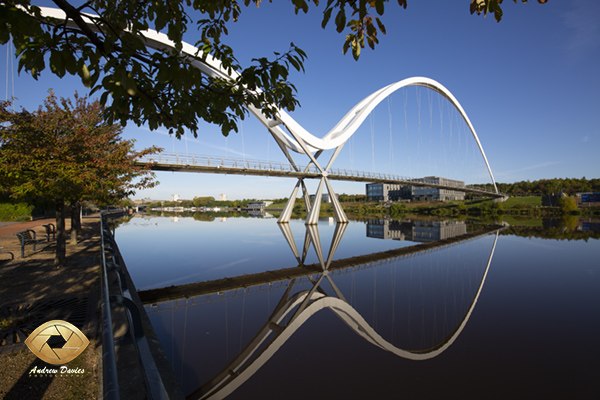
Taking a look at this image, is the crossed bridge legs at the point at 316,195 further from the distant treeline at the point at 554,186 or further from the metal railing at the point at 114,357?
the distant treeline at the point at 554,186

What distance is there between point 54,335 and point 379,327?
4386mm

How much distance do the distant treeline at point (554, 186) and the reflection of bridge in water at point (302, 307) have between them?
7094 centimetres

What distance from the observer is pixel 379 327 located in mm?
4988

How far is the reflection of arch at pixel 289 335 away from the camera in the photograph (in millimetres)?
3469

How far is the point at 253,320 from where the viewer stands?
17.4ft

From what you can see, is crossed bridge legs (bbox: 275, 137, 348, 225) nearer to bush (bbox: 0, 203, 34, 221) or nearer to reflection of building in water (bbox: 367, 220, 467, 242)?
reflection of building in water (bbox: 367, 220, 467, 242)

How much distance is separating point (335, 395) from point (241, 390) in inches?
40.2

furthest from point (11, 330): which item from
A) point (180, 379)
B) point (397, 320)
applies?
point (397, 320)

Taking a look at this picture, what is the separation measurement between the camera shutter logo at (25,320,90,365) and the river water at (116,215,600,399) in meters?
1.74

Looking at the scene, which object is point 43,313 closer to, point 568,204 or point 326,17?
point 326,17

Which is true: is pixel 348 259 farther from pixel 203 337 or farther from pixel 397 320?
pixel 203 337

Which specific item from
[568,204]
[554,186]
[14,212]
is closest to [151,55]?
[14,212]

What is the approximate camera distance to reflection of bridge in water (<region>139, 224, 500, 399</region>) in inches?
152

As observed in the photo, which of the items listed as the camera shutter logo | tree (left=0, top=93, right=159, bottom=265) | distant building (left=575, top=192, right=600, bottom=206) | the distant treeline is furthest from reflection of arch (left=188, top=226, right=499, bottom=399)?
the distant treeline
